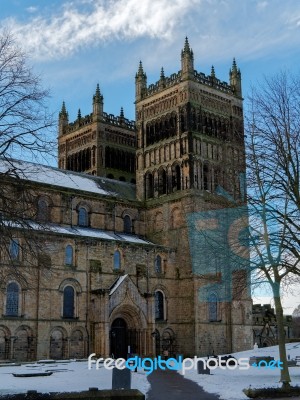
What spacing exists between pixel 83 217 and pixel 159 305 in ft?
37.5

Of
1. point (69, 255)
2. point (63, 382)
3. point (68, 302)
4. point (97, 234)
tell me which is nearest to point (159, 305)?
point (97, 234)

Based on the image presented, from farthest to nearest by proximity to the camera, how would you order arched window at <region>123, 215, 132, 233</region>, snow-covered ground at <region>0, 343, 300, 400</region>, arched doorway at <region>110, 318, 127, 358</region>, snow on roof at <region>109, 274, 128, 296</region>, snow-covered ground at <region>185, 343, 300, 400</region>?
arched window at <region>123, 215, 132, 233</region> → arched doorway at <region>110, 318, 127, 358</region> → snow on roof at <region>109, 274, 128, 296</region> → snow-covered ground at <region>0, 343, 300, 400</region> → snow-covered ground at <region>185, 343, 300, 400</region>

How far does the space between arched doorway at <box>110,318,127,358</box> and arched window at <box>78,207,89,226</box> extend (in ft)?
34.8

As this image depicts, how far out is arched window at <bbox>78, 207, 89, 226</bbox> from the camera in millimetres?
57469

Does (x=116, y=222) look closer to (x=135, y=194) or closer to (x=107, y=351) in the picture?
(x=135, y=194)

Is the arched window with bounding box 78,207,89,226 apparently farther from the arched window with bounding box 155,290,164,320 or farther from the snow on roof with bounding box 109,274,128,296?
the arched window with bounding box 155,290,164,320

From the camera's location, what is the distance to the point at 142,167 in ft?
213

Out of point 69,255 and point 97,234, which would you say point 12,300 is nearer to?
point 69,255

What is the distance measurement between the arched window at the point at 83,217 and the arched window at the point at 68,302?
30.1 ft

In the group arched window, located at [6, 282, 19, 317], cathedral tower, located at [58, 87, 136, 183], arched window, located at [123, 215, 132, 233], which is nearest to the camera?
arched window, located at [6, 282, 19, 317]

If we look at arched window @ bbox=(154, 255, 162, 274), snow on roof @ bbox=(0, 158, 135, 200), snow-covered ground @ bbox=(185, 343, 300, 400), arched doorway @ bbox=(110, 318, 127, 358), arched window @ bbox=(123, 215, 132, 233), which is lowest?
snow-covered ground @ bbox=(185, 343, 300, 400)

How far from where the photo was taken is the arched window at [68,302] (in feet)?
161

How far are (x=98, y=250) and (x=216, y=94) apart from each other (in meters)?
23.5

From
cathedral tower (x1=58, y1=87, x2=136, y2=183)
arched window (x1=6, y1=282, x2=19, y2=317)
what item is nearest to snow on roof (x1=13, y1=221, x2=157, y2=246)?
arched window (x1=6, y1=282, x2=19, y2=317)
